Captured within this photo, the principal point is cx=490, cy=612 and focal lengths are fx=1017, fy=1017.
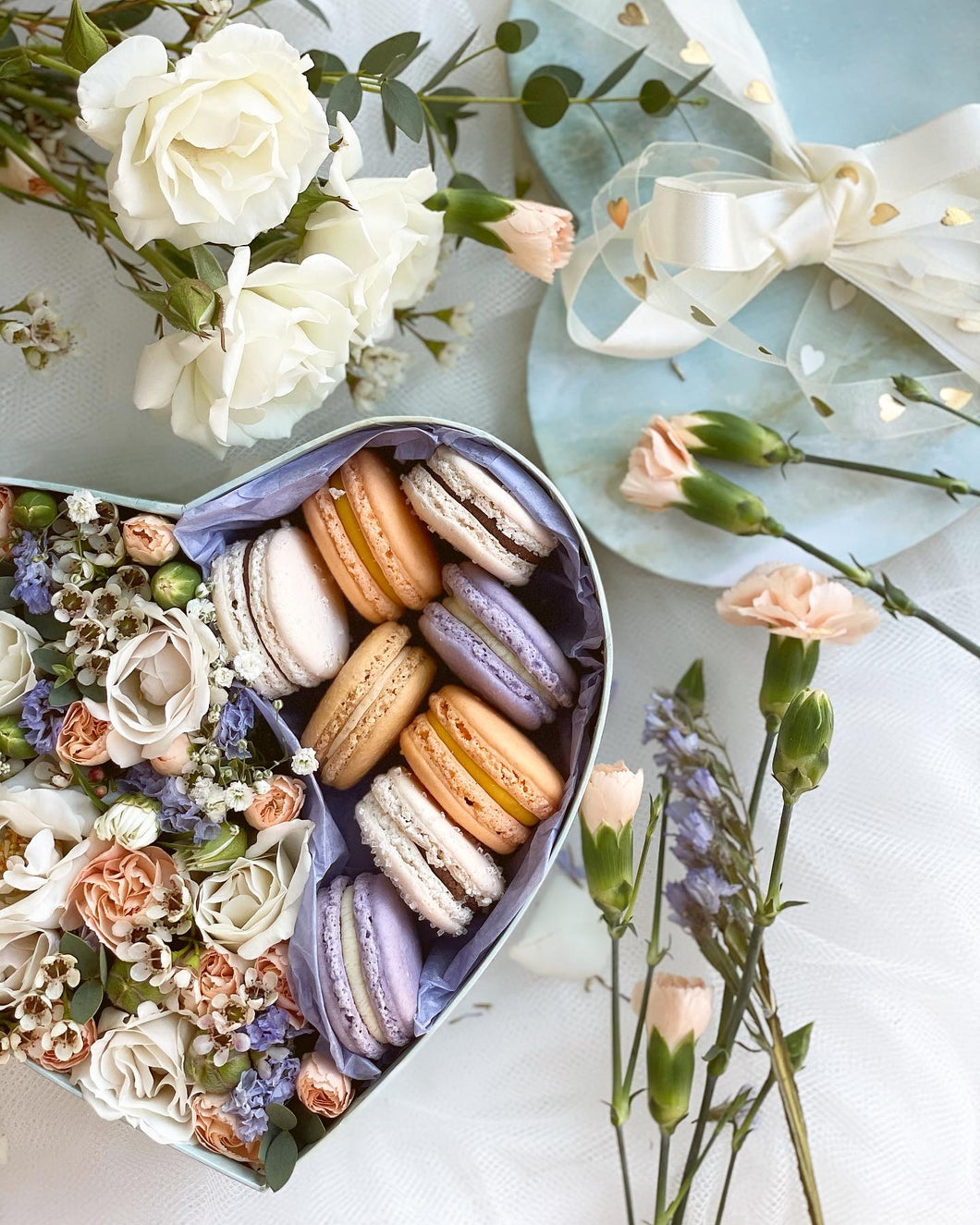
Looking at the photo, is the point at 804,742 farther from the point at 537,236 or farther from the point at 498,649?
the point at 537,236

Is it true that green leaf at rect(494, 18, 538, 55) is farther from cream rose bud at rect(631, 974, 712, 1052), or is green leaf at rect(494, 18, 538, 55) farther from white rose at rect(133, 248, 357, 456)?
cream rose bud at rect(631, 974, 712, 1052)

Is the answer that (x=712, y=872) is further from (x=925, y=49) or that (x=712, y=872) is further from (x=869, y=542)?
(x=925, y=49)

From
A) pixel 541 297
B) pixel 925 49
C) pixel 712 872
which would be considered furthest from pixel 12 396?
pixel 925 49

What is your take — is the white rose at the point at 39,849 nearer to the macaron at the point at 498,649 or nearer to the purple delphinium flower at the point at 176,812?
Answer: the purple delphinium flower at the point at 176,812

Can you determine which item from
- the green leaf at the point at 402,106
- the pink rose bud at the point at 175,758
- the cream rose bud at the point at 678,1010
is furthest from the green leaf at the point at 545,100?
the cream rose bud at the point at 678,1010

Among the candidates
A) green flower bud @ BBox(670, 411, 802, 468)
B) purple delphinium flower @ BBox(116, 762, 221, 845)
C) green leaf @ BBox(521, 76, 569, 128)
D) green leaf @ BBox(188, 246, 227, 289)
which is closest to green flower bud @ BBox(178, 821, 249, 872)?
purple delphinium flower @ BBox(116, 762, 221, 845)

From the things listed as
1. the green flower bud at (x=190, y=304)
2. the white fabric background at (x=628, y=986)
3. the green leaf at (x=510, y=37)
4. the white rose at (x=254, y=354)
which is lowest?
the white fabric background at (x=628, y=986)

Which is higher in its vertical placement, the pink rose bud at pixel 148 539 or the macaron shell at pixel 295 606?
the pink rose bud at pixel 148 539
